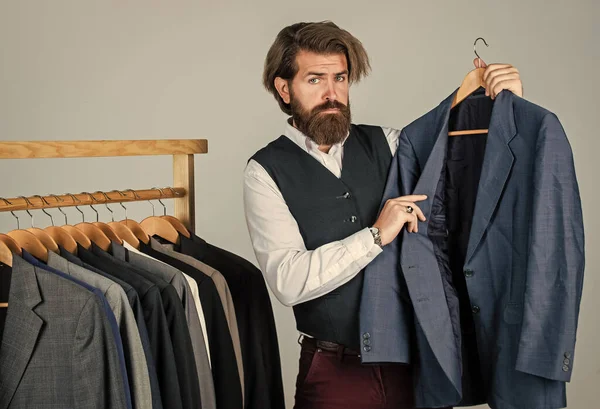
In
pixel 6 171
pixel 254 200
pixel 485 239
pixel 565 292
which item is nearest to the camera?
pixel 565 292

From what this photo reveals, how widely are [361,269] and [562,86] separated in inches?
90.0

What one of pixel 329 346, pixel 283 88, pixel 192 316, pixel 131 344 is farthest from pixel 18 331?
pixel 283 88

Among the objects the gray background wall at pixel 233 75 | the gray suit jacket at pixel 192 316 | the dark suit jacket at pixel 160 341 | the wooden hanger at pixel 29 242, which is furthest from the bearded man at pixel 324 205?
the gray background wall at pixel 233 75

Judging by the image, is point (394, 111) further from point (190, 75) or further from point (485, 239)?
point (485, 239)

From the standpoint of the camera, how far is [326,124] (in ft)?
8.22

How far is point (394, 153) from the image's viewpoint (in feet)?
8.45

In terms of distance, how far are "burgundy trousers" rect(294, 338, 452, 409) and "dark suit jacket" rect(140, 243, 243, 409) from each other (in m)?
0.25

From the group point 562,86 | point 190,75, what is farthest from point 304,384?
point 562,86

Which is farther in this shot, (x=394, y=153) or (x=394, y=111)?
(x=394, y=111)

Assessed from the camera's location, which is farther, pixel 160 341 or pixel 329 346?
pixel 329 346

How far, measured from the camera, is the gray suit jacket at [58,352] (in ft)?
6.61

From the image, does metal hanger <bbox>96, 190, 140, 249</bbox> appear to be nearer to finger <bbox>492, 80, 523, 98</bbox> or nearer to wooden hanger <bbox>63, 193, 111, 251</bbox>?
wooden hanger <bbox>63, 193, 111, 251</bbox>

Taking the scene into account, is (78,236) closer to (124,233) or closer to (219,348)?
(124,233)

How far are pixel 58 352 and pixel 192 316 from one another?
444 mm
